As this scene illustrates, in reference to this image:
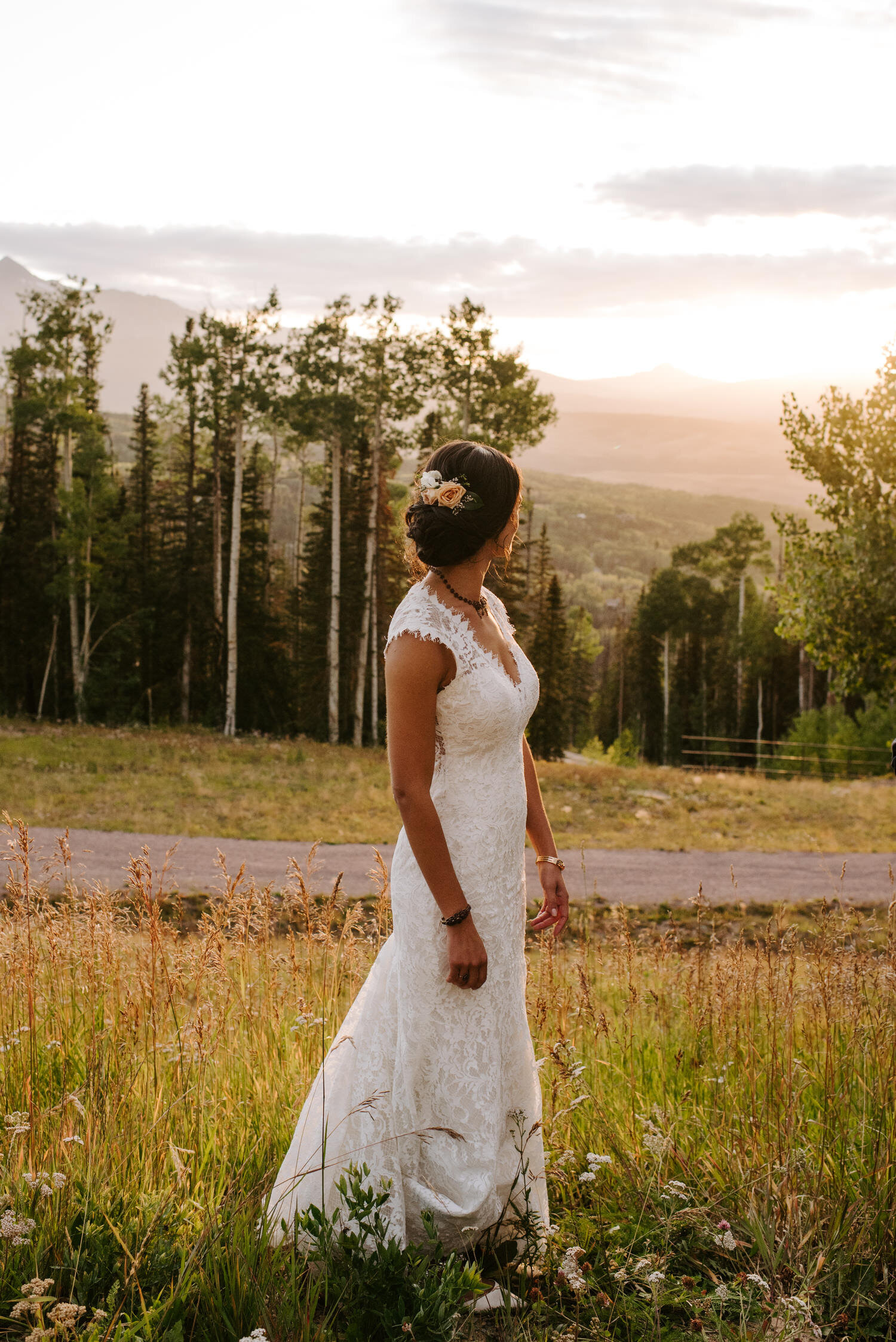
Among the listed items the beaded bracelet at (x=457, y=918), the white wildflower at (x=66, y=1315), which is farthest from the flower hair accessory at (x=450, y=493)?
the white wildflower at (x=66, y=1315)

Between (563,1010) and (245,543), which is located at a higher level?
(245,543)

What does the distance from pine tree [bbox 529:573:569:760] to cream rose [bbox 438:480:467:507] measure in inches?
1679

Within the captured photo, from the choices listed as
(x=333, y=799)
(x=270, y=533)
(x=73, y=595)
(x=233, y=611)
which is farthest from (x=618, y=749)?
(x=333, y=799)

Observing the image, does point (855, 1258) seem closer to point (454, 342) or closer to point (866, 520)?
point (866, 520)

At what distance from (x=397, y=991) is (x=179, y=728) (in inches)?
1178

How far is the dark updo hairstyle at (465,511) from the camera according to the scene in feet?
8.41

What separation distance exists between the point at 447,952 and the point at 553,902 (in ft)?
1.66

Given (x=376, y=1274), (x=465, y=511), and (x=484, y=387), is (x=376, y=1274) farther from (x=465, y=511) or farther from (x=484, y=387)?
(x=484, y=387)

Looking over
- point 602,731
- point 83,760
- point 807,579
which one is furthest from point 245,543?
point 602,731

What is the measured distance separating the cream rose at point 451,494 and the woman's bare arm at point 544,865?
0.77 metres

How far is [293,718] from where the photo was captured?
42062mm

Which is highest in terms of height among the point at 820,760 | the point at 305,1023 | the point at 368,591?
the point at 368,591

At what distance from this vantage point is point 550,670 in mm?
51188

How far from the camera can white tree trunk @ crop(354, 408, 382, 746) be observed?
31141mm
